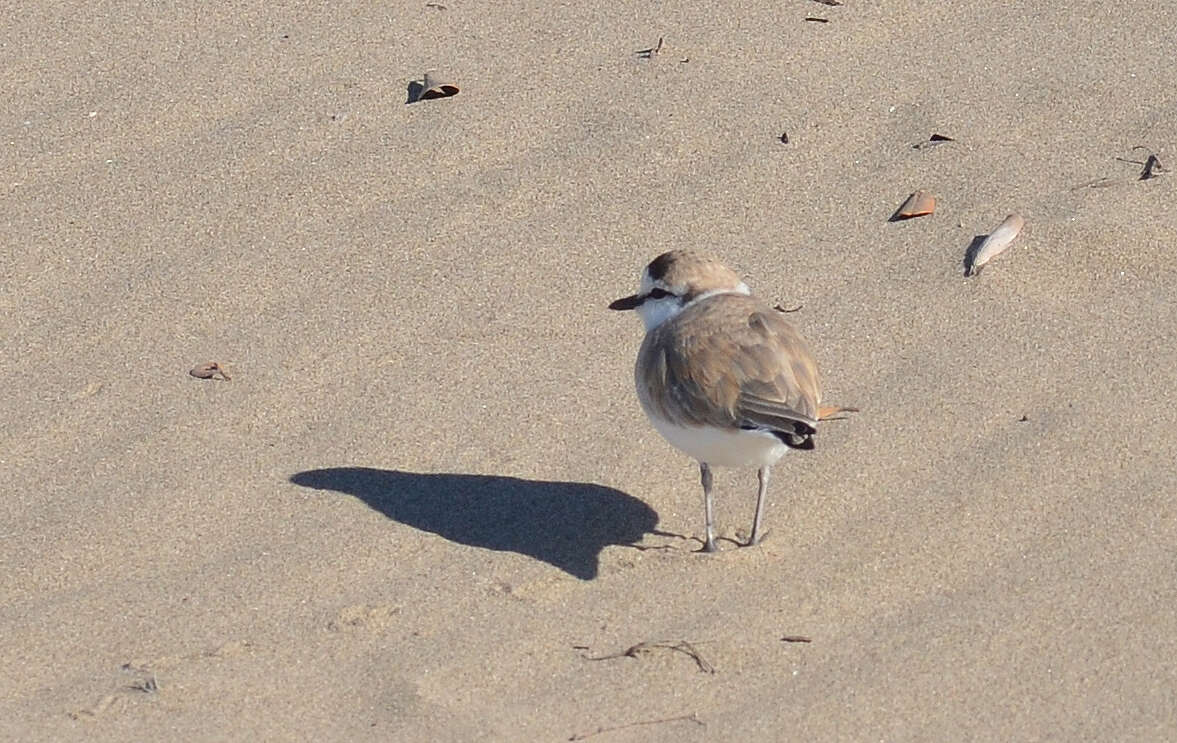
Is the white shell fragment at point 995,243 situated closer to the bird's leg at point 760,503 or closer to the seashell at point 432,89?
the bird's leg at point 760,503

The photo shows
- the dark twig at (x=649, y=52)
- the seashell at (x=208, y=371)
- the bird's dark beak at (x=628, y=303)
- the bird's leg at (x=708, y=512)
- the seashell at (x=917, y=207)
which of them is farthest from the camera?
the dark twig at (x=649, y=52)

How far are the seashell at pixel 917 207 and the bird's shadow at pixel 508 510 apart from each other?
6.70ft

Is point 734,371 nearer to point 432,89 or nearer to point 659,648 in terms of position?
point 659,648

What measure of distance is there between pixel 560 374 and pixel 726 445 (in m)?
1.35

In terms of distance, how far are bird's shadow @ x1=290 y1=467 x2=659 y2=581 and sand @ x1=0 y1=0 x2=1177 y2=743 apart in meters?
0.02

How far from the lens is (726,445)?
533 centimetres

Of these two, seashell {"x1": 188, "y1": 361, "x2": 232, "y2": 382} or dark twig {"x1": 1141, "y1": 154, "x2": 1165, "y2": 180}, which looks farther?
dark twig {"x1": 1141, "y1": 154, "x2": 1165, "y2": 180}

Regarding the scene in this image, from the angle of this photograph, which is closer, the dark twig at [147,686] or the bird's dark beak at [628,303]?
the dark twig at [147,686]

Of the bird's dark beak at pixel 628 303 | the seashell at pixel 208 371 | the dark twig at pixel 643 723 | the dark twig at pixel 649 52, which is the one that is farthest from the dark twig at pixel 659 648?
the dark twig at pixel 649 52

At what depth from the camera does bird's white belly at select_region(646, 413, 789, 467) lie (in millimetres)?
5266

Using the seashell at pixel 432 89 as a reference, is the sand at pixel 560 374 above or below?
below

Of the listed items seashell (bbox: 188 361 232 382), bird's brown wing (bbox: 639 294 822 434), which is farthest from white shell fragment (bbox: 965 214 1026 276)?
seashell (bbox: 188 361 232 382)

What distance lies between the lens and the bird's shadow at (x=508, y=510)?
5730 millimetres

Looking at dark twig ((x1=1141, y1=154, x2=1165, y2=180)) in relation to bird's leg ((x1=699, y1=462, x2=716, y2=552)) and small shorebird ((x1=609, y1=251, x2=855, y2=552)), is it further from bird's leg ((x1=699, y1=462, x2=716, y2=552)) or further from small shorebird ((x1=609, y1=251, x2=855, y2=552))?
bird's leg ((x1=699, y1=462, x2=716, y2=552))
